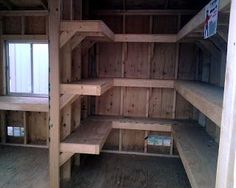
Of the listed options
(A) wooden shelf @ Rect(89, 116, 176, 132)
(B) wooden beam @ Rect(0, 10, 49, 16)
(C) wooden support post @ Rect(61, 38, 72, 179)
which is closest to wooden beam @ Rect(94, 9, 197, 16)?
(B) wooden beam @ Rect(0, 10, 49, 16)

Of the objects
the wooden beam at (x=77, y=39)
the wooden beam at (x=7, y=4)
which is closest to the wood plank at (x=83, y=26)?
the wooden beam at (x=77, y=39)

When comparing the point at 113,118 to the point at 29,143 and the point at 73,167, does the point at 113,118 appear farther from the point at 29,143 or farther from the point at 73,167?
the point at 29,143

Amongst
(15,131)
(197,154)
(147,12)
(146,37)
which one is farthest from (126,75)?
(15,131)

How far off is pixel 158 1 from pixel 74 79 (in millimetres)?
1869

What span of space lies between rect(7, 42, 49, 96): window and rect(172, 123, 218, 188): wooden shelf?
2.49 metres

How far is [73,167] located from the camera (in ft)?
11.0

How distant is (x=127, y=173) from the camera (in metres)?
3.25

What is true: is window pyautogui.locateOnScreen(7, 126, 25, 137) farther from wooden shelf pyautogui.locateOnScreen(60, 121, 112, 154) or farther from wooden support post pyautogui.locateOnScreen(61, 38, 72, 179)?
wooden support post pyautogui.locateOnScreen(61, 38, 72, 179)

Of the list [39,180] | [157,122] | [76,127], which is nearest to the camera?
[39,180]

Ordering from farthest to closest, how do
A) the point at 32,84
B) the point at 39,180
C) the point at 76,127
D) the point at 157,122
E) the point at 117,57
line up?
1. the point at 32,84
2. the point at 117,57
3. the point at 157,122
4. the point at 76,127
5. the point at 39,180

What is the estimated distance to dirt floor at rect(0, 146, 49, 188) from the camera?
290 centimetres

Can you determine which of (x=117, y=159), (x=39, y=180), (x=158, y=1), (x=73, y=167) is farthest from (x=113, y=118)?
(x=158, y=1)

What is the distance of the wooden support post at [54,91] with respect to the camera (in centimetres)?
239

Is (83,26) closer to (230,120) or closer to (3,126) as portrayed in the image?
(230,120)
